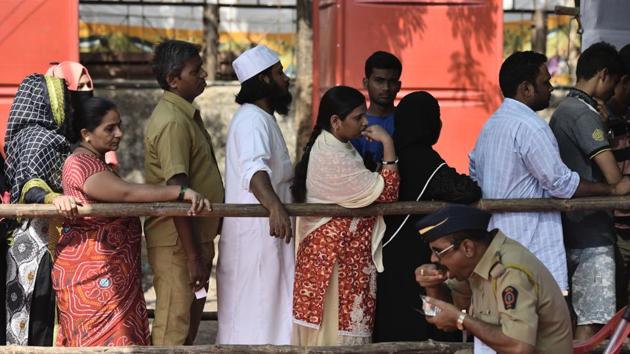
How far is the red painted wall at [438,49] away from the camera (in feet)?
27.4

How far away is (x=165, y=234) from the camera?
552 centimetres

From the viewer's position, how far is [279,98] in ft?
18.7

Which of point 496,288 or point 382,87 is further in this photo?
point 382,87

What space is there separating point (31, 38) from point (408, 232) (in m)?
3.68

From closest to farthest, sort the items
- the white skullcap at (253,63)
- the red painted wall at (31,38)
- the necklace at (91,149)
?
the necklace at (91,149), the white skullcap at (253,63), the red painted wall at (31,38)

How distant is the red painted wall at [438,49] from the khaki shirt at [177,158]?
2.83 metres

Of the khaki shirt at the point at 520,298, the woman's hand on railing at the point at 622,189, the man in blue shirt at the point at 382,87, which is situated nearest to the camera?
the khaki shirt at the point at 520,298

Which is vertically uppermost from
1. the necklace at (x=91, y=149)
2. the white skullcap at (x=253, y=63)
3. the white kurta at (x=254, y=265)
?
the white skullcap at (x=253, y=63)

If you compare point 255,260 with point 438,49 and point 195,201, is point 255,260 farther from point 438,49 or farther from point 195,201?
point 438,49

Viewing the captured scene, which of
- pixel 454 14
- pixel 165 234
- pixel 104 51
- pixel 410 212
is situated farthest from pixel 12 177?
pixel 104 51

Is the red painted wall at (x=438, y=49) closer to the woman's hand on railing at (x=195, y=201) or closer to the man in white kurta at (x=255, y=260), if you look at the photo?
the man in white kurta at (x=255, y=260)

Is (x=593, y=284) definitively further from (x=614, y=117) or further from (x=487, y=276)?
(x=487, y=276)

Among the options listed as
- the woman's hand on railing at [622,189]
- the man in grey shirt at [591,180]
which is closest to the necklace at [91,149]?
the man in grey shirt at [591,180]

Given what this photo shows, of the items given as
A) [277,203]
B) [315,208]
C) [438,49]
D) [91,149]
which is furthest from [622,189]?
[438,49]
